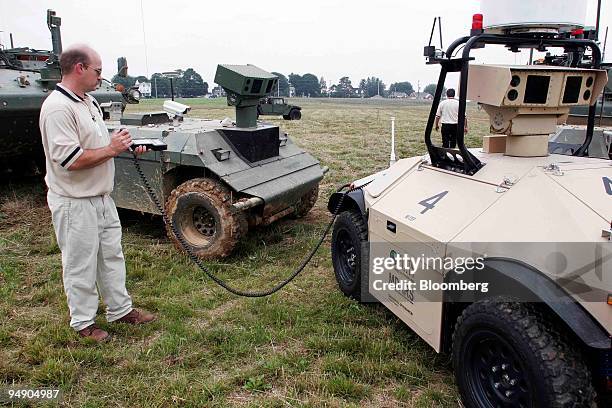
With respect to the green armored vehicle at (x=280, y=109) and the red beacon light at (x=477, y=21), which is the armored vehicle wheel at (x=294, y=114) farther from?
the red beacon light at (x=477, y=21)

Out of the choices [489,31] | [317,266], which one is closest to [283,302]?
[317,266]

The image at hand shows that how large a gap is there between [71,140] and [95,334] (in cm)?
134

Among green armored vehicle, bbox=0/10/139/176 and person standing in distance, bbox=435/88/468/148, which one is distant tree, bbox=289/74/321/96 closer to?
person standing in distance, bbox=435/88/468/148

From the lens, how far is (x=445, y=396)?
3090 millimetres

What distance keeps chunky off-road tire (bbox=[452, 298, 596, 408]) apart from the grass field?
35 cm

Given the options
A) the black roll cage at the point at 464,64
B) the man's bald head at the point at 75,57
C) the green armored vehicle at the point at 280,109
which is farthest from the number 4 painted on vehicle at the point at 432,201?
the green armored vehicle at the point at 280,109

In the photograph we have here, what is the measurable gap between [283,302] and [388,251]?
3.84ft

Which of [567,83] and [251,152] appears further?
[251,152]

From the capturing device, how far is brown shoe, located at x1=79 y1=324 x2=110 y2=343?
374 centimetres

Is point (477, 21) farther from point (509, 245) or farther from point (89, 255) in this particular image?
point (89, 255)

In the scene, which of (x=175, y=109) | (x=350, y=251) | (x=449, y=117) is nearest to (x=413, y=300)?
(x=350, y=251)

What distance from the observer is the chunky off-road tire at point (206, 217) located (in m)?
5.23

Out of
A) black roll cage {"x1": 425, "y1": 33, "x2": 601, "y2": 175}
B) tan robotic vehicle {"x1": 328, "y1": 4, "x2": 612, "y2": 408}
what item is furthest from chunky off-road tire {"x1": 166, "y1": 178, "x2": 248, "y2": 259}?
black roll cage {"x1": 425, "y1": 33, "x2": 601, "y2": 175}

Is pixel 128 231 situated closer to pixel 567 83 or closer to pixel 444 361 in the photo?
pixel 444 361
